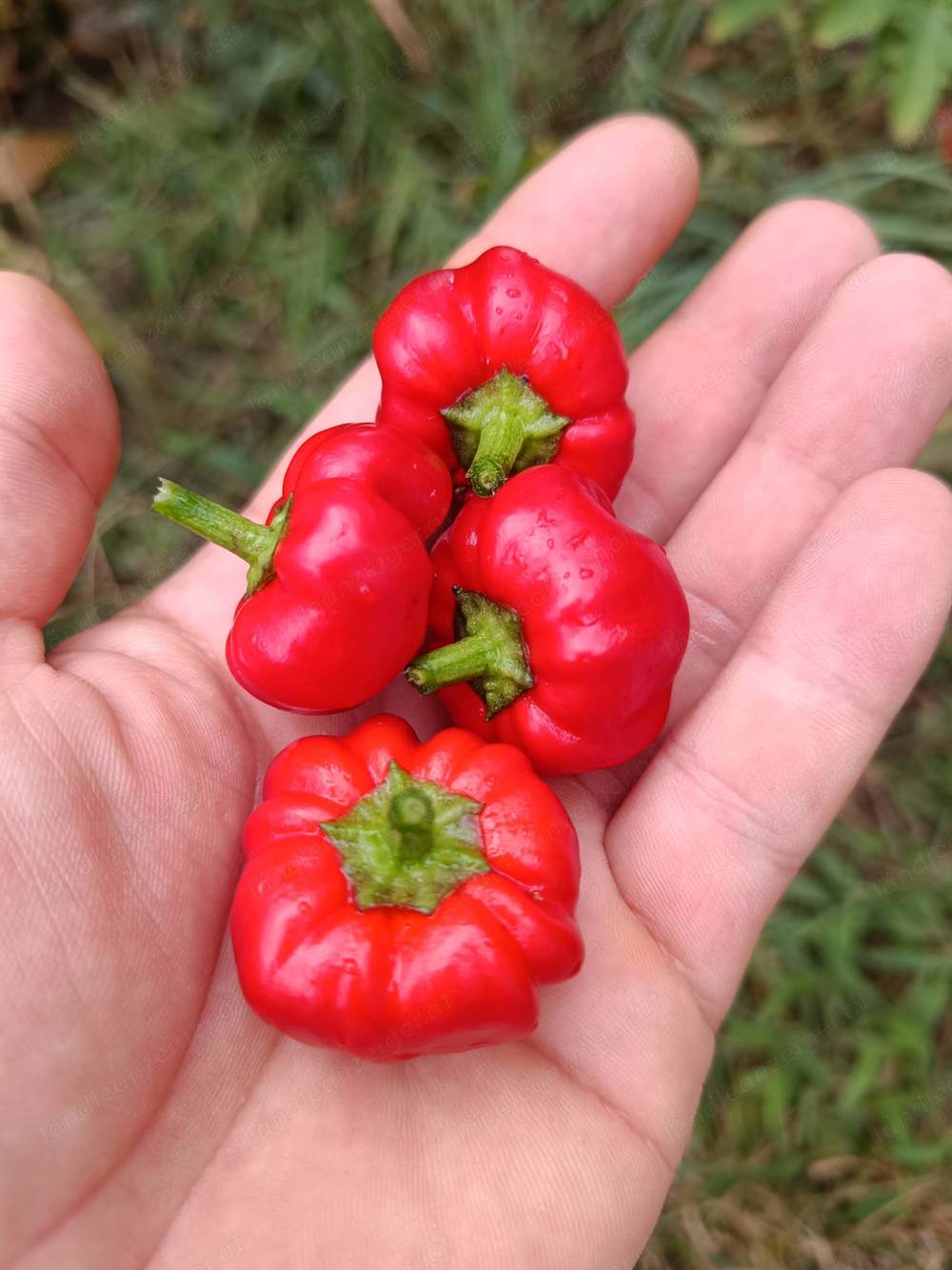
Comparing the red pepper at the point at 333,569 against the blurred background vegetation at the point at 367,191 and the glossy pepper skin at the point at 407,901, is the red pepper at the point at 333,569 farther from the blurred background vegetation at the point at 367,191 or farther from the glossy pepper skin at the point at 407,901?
the blurred background vegetation at the point at 367,191

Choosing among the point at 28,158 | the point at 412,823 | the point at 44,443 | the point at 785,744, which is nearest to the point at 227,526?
the point at 44,443

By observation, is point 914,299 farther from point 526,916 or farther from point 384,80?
point 384,80

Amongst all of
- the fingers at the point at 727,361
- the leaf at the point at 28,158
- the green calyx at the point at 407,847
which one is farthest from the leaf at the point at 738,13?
the green calyx at the point at 407,847

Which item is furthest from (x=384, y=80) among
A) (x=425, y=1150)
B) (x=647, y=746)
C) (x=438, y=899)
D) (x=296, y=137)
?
(x=425, y=1150)

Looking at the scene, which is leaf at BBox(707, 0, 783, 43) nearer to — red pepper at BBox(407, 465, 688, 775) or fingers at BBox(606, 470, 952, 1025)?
fingers at BBox(606, 470, 952, 1025)

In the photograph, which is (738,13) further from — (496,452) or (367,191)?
(496,452)

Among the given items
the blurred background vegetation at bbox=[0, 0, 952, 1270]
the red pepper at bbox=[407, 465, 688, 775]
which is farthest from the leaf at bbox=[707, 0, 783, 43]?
the red pepper at bbox=[407, 465, 688, 775]
